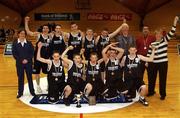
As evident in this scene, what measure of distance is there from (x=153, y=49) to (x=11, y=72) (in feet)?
13.0

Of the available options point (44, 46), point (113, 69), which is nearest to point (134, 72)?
point (113, 69)

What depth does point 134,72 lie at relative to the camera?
278 inches

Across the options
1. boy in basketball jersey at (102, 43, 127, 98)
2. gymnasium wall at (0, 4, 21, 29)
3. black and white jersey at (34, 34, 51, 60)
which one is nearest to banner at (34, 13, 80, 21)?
gymnasium wall at (0, 4, 21, 29)

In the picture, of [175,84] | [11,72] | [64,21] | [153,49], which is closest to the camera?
[153,49]

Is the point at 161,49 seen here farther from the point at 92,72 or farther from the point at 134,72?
the point at 92,72

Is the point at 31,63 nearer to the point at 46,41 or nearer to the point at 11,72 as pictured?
the point at 46,41

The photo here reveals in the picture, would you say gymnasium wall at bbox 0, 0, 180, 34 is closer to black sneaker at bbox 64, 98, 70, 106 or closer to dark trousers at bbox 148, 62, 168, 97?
dark trousers at bbox 148, 62, 168, 97

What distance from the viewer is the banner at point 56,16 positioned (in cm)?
1419

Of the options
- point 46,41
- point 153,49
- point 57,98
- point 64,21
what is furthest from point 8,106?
point 64,21

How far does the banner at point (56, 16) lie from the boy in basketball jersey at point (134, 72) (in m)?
7.36

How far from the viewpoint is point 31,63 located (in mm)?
7316

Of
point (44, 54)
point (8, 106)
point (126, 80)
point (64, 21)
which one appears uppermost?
point (64, 21)

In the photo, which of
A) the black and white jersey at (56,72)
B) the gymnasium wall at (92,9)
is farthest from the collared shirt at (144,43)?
the gymnasium wall at (92,9)

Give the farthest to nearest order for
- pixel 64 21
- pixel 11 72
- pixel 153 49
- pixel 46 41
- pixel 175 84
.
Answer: pixel 64 21, pixel 11 72, pixel 175 84, pixel 46 41, pixel 153 49
